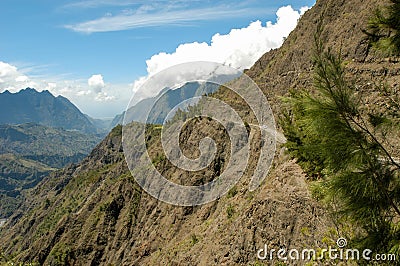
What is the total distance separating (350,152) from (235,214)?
21.2 metres

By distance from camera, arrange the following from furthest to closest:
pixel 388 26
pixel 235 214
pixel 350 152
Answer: pixel 235 214 < pixel 388 26 < pixel 350 152

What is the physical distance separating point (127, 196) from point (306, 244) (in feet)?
180

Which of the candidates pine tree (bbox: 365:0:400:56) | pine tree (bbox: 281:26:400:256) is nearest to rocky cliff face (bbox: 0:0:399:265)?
pine tree (bbox: 365:0:400:56)

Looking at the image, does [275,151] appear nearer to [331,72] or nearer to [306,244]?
[306,244]

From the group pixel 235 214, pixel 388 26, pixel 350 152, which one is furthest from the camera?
pixel 235 214

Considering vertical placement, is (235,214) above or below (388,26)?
below

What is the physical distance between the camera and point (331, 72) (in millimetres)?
5496

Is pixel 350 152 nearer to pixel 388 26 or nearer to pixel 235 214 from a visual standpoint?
pixel 388 26

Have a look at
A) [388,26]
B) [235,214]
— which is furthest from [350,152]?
[235,214]

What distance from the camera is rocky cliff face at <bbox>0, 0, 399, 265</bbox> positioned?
56.0 ft

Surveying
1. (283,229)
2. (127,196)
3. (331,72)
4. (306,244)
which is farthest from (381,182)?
(127,196)

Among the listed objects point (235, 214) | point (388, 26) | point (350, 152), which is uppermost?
point (388, 26)

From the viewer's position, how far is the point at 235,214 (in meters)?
25.9

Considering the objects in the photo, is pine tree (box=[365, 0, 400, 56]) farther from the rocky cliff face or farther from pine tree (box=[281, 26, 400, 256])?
pine tree (box=[281, 26, 400, 256])
